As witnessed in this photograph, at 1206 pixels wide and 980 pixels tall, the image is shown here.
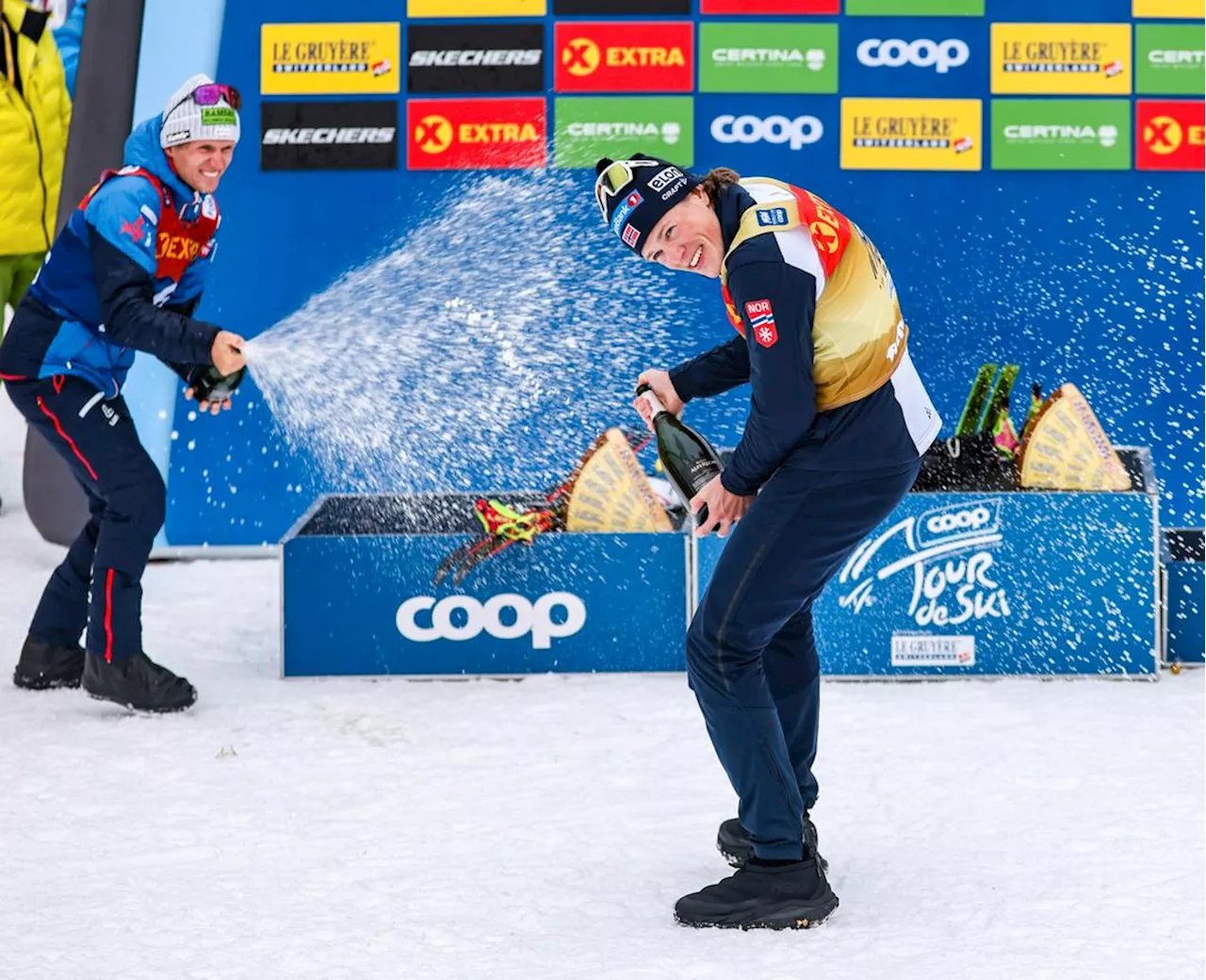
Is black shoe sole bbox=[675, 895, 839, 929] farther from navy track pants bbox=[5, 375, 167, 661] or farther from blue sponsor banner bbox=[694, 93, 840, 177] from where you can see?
blue sponsor banner bbox=[694, 93, 840, 177]

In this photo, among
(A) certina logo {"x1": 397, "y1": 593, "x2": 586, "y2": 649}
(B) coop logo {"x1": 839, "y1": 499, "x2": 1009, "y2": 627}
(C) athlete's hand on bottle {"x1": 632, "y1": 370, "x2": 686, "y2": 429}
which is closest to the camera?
(C) athlete's hand on bottle {"x1": 632, "y1": 370, "x2": 686, "y2": 429}

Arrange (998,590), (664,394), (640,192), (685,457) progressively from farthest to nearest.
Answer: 1. (998,590)
2. (664,394)
3. (685,457)
4. (640,192)

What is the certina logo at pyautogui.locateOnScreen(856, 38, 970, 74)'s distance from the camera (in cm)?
648

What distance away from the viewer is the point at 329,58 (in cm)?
655

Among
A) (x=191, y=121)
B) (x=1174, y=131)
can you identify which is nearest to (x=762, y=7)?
(x=1174, y=131)

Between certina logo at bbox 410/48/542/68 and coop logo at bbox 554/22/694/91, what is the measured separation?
12 cm

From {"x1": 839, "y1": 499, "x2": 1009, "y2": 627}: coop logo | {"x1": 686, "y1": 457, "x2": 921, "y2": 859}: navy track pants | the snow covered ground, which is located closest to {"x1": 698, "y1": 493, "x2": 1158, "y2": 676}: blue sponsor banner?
{"x1": 839, "y1": 499, "x2": 1009, "y2": 627}: coop logo

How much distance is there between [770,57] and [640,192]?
3.54 metres

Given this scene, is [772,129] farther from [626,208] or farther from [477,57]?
[626,208]

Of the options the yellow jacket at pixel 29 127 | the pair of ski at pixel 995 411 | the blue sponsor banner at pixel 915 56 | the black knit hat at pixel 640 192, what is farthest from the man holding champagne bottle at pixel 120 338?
the blue sponsor banner at pixel 915 56

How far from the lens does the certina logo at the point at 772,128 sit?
6535mm

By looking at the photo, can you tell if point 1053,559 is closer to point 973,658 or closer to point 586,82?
point 973,658

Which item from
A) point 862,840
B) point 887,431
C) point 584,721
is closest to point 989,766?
point 862,840

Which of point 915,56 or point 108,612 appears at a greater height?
point 915,56
